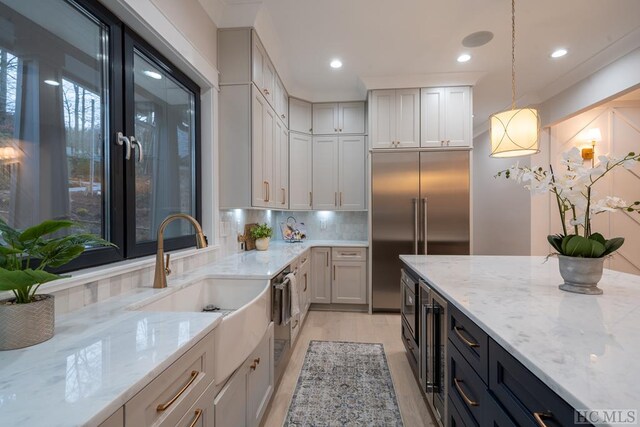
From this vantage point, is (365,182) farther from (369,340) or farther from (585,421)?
(585,421)

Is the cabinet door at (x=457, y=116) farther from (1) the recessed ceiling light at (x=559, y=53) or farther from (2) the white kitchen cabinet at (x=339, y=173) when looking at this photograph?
(2) the white kitchen cabinet at (x=339, y=173)

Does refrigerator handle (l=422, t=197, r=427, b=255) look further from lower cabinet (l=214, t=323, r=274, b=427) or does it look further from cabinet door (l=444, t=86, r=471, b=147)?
lower cabinet (l=214, t=323, r=274, b=427)

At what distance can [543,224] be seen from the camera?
4039 mm

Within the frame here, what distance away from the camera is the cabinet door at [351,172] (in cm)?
391

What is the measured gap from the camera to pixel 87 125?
1346 mm

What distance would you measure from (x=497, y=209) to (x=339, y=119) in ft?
10.7

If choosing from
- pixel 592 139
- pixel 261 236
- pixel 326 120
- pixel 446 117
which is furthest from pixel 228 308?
pixel 592 139

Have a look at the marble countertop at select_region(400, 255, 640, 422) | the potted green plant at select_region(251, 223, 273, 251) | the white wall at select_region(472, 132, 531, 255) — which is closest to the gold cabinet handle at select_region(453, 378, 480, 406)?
the marble countertop at select_region(400, 255, 640, 422)

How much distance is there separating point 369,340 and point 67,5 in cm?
315

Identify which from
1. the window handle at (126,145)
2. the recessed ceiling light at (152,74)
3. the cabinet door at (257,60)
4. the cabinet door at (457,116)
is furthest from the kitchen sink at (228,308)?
the cabinet door at (457,116)

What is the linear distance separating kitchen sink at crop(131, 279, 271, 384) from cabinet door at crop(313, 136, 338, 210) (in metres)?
2.31

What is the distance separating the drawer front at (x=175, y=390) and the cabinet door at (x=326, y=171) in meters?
3.06

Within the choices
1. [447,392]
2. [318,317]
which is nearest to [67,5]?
[447,392]

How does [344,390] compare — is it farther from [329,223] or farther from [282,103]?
[282,103]
